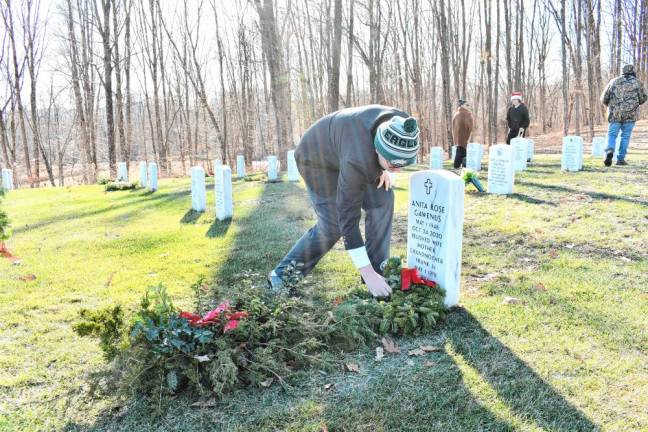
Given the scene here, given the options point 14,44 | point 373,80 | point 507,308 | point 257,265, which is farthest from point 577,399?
point 14,44

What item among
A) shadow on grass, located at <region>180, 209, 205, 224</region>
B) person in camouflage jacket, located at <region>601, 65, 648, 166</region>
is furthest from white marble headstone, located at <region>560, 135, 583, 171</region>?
shadow on grass, located at <region>180, 209, 205, 224</region>

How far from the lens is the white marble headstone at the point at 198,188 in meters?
8.53

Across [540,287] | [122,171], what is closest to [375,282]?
[540,287]

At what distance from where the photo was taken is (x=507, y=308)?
140 inches

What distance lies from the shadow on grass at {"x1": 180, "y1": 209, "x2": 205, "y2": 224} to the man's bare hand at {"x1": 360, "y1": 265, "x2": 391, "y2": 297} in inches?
207

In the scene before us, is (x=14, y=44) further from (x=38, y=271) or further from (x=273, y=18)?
(x=38, y=271)

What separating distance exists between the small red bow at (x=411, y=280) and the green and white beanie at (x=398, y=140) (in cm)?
106

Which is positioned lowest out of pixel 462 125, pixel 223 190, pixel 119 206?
pixel 119 206

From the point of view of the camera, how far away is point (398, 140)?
9.11ft

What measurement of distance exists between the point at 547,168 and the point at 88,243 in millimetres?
10078

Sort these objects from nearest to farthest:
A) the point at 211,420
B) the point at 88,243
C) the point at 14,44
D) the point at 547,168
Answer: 1. the point at 211,420
2. the point at 88,243
3. the point at 547,168
4. the point at 14,44

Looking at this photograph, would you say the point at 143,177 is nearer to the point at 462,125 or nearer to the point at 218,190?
the point at 218,190

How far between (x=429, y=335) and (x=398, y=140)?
1.41 meters

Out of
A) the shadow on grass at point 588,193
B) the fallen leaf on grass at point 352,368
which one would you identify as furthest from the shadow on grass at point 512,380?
the shadow on grass at point 588,193
